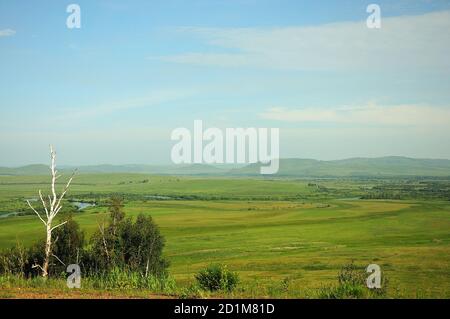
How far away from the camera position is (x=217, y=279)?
11.7 metres

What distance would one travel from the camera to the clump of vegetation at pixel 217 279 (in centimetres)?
1149

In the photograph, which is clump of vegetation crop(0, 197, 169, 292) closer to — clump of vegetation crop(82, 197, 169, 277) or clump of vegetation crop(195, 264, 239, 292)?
clump of vegetation crop(82, 197, 169, 277)

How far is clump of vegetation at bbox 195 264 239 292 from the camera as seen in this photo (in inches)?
452

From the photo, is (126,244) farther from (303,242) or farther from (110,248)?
(303,242)

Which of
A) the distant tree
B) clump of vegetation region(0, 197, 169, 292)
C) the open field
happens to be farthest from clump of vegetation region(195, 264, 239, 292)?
the distant tree

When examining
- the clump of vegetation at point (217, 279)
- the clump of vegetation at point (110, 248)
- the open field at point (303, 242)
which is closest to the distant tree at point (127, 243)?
the clump of vegetation at point (110, 248)

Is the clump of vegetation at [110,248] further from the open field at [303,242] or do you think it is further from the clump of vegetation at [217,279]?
the clump of vegetation at [217,279]

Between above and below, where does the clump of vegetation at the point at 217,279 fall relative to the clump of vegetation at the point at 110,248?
above

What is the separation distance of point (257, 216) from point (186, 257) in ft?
145

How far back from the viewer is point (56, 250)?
31.7 meters

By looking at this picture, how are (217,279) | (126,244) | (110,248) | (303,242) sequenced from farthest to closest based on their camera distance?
1. (303,242)
2. (126,244)
3. (110,248)
4. (217,279)

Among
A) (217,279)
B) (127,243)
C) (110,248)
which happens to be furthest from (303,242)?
(217,279)
